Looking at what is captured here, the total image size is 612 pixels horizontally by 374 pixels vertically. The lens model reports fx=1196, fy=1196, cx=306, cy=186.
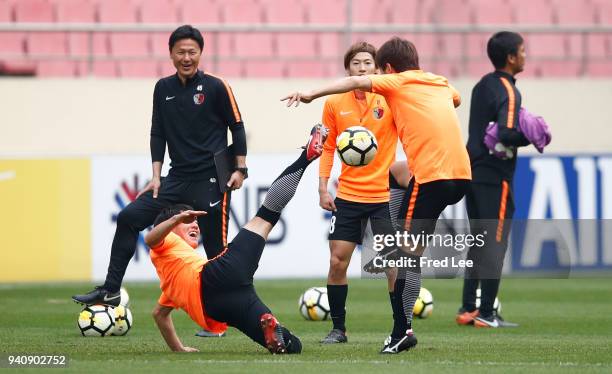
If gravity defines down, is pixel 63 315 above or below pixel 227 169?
below

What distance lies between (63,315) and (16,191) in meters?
4.65

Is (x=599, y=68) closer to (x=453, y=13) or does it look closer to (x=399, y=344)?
(x=453, y=13)

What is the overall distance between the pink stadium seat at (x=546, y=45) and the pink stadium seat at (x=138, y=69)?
241 inches

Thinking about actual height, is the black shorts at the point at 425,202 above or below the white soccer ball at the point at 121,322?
above

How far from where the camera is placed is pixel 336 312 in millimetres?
8648

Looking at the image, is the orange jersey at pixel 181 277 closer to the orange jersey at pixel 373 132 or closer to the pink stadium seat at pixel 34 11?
the orange jersey at pixel 373 132

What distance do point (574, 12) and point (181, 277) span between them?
47.2ft

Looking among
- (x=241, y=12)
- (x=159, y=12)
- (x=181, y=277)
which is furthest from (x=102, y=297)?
(x=241, y=12)

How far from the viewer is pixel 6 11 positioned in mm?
18781

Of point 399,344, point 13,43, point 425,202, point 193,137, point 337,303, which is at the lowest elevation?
point 337,303

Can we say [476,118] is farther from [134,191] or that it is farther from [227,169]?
[134,191]

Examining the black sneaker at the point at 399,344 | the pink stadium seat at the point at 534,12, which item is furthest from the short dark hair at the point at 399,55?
the pink stadium seat at the point at 534,12

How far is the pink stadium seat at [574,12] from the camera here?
20.0 m

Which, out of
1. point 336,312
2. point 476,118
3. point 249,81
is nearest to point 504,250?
point 476,118
